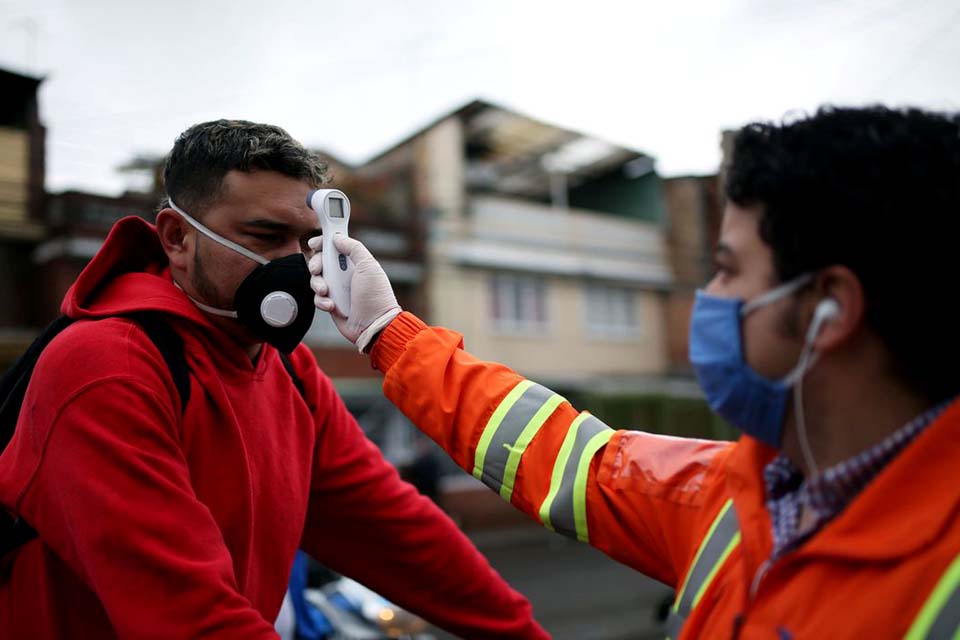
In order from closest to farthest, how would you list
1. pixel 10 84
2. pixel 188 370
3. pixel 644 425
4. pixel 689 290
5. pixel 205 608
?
pixel 205 608
pixel 188 370
pixel 10 84
pixel 644 425
pixel 689 290

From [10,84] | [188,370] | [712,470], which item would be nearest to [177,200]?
[188,370]

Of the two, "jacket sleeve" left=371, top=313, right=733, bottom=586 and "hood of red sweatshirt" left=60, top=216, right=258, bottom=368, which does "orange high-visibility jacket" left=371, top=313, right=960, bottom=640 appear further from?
"hood of red sweatshirt" left=60, top=216, right=258, bottom=368

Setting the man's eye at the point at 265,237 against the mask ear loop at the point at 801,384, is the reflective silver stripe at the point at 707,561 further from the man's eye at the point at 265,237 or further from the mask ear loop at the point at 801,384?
the man's eye at the point at 265,237

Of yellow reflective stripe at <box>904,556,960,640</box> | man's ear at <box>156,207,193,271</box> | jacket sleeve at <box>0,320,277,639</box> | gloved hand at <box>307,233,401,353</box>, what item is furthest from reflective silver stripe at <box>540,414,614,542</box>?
man's ear at <box>156,207,193,271</box>

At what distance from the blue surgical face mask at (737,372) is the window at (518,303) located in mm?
18835

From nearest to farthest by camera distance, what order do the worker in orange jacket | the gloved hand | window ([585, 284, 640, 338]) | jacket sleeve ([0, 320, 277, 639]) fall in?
the worker in orange jacket, jacket sleeve ([0, 320, 277, 639]), the gloved hand, window ([585, 284, 640, 338])

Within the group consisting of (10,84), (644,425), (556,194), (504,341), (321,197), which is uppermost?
(10,84)

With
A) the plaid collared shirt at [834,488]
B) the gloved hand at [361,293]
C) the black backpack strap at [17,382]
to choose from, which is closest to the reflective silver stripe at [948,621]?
the plaid collared shirt at [834,488]

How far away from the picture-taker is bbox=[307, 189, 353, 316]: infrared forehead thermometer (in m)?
2.18

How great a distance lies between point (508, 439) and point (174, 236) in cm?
109

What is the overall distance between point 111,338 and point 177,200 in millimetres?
531

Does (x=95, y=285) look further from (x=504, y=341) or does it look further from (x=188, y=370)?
(x=504, y=341)

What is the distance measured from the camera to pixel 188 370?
2039 mm

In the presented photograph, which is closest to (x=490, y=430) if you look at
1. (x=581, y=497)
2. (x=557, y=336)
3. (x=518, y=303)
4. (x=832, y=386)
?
(x=581, y=497)
